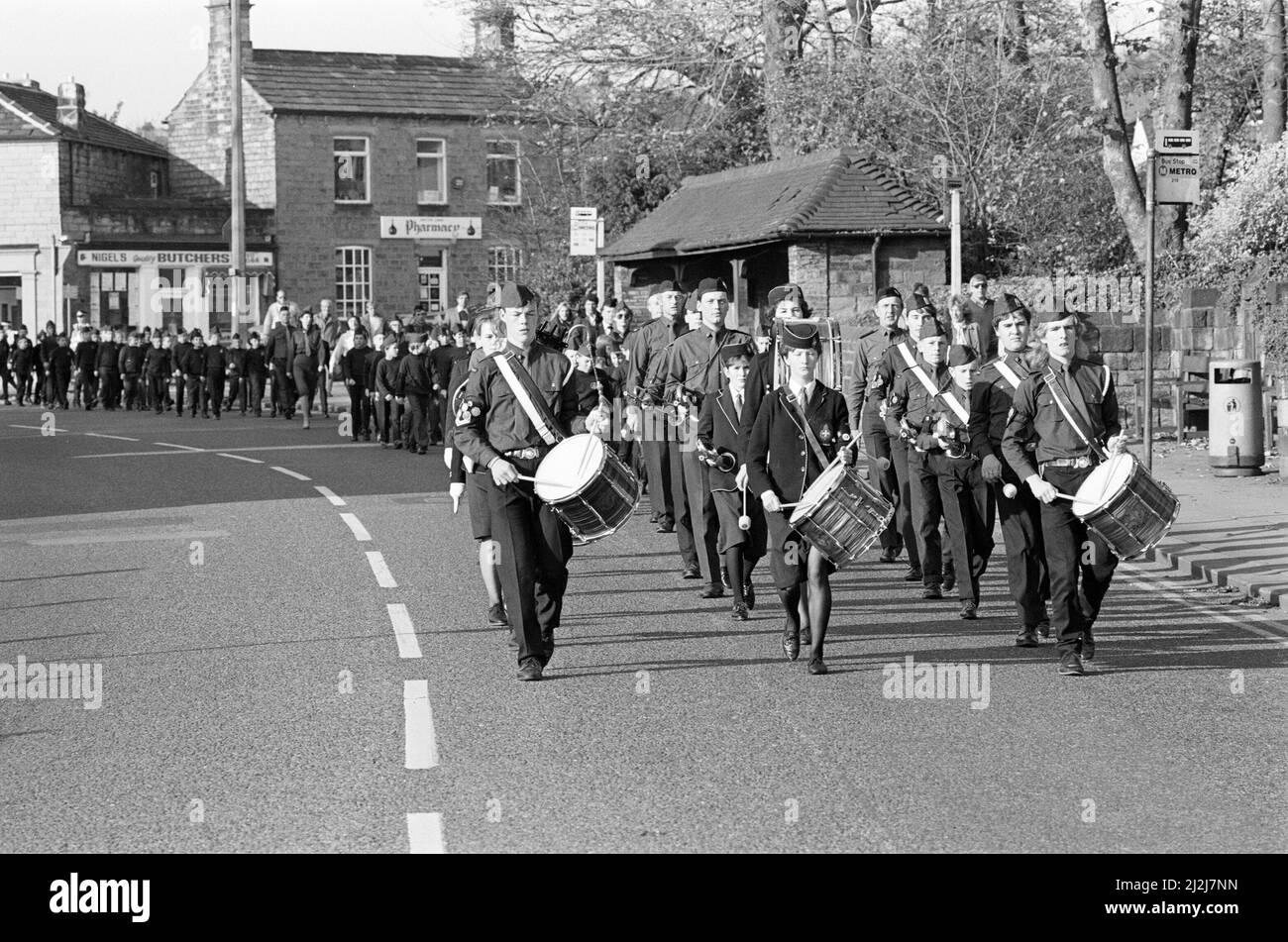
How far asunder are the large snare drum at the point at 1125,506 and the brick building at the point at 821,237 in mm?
16986

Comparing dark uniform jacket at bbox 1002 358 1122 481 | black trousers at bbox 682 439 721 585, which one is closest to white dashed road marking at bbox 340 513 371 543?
black trousers at bbox 682 439 721 585

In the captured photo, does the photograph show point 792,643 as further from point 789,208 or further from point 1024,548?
point 789,208

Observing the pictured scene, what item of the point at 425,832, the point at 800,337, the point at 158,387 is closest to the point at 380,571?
the point at 800,337

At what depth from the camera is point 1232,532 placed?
1545cm

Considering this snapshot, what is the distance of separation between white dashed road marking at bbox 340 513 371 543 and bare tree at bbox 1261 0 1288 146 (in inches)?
653

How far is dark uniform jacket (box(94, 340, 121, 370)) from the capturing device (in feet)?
139

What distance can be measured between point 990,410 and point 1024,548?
2.68ft

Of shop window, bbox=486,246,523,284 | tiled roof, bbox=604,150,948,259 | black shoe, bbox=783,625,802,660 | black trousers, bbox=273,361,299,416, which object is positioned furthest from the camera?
shop window, bbox=486,246,523,284

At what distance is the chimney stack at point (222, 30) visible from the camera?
5750 cm

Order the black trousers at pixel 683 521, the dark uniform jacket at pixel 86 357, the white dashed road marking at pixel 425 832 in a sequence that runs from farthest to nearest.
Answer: the dark uniform jacket at pixel 86 357 < the black trousers at pixel 683 521 < the white dashed road marking at pixel 425 832

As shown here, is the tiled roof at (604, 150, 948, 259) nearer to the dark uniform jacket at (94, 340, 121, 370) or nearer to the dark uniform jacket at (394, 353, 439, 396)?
A: the dark uniform jacket at (394, 353, 439, 396)

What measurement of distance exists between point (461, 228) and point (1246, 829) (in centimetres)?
5133

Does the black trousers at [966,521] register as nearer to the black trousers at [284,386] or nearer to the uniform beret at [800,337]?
the uniform beret at [800,337]

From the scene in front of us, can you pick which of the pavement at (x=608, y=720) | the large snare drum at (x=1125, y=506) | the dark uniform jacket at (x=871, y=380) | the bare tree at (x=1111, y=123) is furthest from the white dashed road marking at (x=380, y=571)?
Result: the bare tree at (x=1111, y=123)
